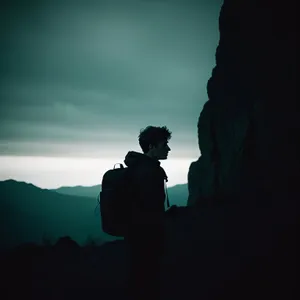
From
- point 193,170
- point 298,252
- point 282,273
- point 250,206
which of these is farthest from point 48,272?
point 193,170

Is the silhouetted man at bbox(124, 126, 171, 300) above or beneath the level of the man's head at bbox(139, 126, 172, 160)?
beneath

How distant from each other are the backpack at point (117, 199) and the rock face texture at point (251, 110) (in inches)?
589

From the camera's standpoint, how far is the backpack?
7.52 ft

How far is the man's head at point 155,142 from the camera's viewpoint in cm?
260

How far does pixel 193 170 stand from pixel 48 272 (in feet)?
96.6

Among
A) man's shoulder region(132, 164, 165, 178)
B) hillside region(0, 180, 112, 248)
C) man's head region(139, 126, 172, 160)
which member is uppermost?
man's head region(139, 126, 172, 160)

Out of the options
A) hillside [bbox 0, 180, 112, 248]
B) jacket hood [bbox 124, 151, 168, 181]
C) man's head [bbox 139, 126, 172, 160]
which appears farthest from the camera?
hillside [bbox 0, 180, 112, 248]

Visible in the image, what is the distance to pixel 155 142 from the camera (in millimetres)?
2604

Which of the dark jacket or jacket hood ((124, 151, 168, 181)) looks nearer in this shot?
the dark jacket

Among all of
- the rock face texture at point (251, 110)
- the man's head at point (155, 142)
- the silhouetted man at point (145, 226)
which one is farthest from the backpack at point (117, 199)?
the rock face texture at point (251, 110)

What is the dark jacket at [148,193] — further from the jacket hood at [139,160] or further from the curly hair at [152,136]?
the curly hair at [152,136]

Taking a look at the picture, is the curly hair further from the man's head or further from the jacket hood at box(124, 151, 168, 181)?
the jacket hood at box(124, 151, 168, 181)

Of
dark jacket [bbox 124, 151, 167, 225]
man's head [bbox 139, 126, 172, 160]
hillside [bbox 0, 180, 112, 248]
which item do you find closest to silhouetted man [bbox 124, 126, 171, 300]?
dark jacket [bbox 124, 151, 167, 225]

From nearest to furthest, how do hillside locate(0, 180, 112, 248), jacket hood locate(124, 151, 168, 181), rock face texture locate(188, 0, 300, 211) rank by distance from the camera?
jacket hood locate(124, 151, 168, 181) < rock face texture locate(188, 0, 300, 211) < hillside locate(0, 180, 112, 248)
